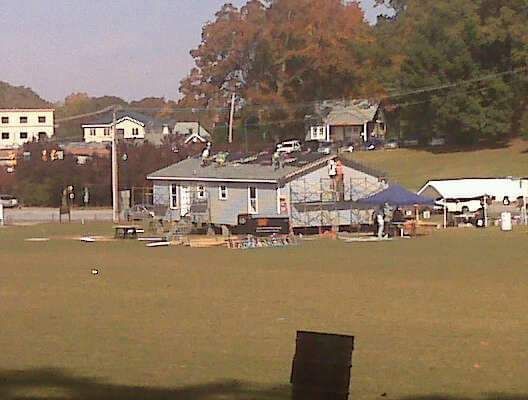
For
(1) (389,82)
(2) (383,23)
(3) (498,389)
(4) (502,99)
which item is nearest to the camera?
(3) (498,389)

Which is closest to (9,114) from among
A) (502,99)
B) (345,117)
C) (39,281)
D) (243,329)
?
(345,117)

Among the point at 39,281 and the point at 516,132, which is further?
the point at 516,132

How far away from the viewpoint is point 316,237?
4909 cm

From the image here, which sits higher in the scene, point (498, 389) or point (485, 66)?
point (485, 66)

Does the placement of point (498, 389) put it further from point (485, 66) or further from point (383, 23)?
point (383, 23)

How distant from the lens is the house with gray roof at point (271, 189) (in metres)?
52.3

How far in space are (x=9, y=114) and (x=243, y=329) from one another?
412ft

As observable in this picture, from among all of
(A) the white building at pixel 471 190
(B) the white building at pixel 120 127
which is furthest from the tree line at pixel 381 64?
(B) the white building at pixel 120 127

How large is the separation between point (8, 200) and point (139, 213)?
26.2m

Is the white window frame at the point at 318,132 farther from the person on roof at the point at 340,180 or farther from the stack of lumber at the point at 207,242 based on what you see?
the stack of lumber at the point at 207,242

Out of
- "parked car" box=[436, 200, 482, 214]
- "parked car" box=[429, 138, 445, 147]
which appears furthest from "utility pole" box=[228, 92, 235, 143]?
"parked car" box=[436, 200, 482, 214]

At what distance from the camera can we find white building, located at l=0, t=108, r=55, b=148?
137625 mm

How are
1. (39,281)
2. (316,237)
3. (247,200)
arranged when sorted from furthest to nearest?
(247,200) < (316,237) < (39,281)

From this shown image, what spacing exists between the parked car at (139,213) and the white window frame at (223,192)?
224 inches
